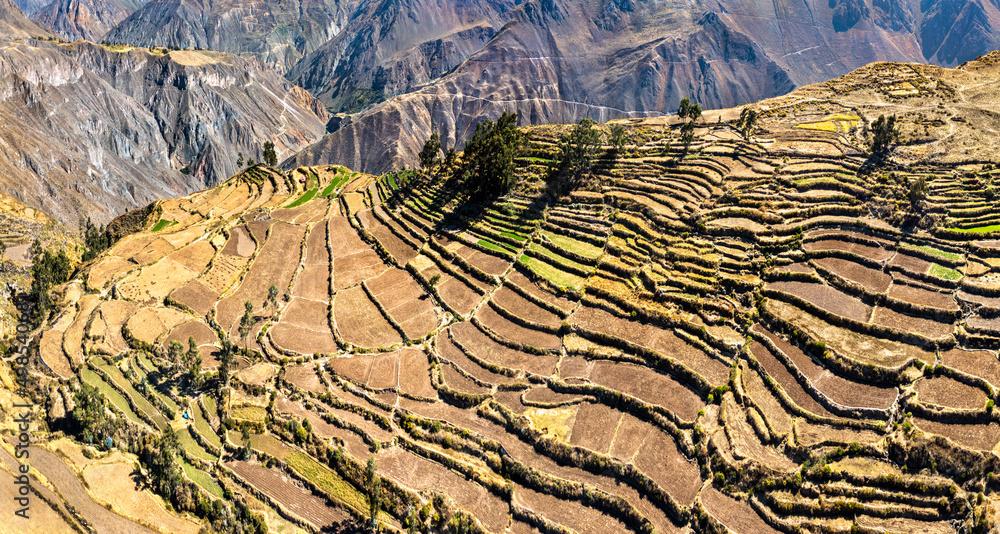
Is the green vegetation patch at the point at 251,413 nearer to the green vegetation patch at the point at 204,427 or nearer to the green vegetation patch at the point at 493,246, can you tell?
the green vegetation patch at the point at 204,427

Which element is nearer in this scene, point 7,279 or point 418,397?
point 418,397

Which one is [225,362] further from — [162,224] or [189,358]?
[162,224]

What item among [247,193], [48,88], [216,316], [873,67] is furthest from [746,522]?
[48,88]

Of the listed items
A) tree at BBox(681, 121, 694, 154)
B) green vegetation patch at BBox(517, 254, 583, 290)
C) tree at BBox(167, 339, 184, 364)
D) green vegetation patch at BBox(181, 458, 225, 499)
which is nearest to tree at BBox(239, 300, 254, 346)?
tree at BBox(167, 339, 184, 364)

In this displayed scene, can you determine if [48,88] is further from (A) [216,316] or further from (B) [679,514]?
(B) [679,514]

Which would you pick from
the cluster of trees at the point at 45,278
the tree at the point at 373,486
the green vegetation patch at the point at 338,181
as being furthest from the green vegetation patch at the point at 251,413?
the green vegetation patch at the point at 338,181

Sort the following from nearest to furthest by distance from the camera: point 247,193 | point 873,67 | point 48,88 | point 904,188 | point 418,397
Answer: point 418,397 < point 904,188 < point 873,67 < point 247,193 < point 48,88

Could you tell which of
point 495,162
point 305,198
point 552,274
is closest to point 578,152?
point 495,162
